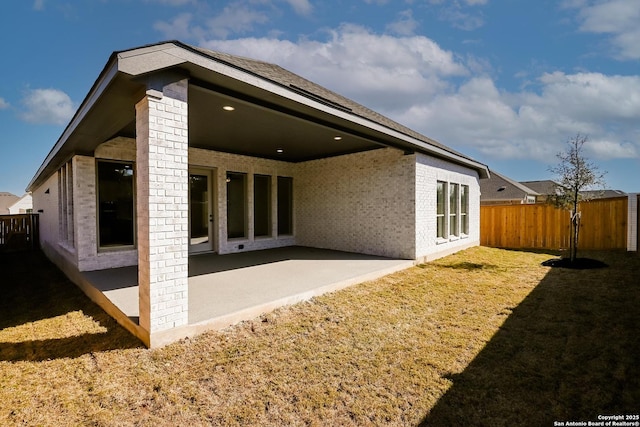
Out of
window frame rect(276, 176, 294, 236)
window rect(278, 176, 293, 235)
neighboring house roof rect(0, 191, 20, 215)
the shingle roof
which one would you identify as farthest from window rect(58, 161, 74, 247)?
neighboring house roof rect(0, 191, 20, 215)

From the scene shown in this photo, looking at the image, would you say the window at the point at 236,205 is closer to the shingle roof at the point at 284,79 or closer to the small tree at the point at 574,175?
the shingle roof at the point at 284,79

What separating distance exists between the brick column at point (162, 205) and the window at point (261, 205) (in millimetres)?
6103

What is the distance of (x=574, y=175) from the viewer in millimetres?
8430

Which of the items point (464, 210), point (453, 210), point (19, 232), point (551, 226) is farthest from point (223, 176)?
point (551, 226)

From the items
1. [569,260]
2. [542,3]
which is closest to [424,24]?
[542,3]

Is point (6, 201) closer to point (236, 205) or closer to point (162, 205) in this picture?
point (236, 205)

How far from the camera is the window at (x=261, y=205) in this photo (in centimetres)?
952

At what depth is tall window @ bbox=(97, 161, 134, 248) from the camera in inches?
267

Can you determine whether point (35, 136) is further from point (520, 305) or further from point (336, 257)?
point (520, 305)

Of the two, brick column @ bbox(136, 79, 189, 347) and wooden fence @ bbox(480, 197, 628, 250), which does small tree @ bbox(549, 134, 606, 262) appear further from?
brick column @ bbox(136, 79, 189, 347)

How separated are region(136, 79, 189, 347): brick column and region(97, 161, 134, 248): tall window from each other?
4.45 metres

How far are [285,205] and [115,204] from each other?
193 inches

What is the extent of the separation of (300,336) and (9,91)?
2962cm

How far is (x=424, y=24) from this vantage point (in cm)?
881
